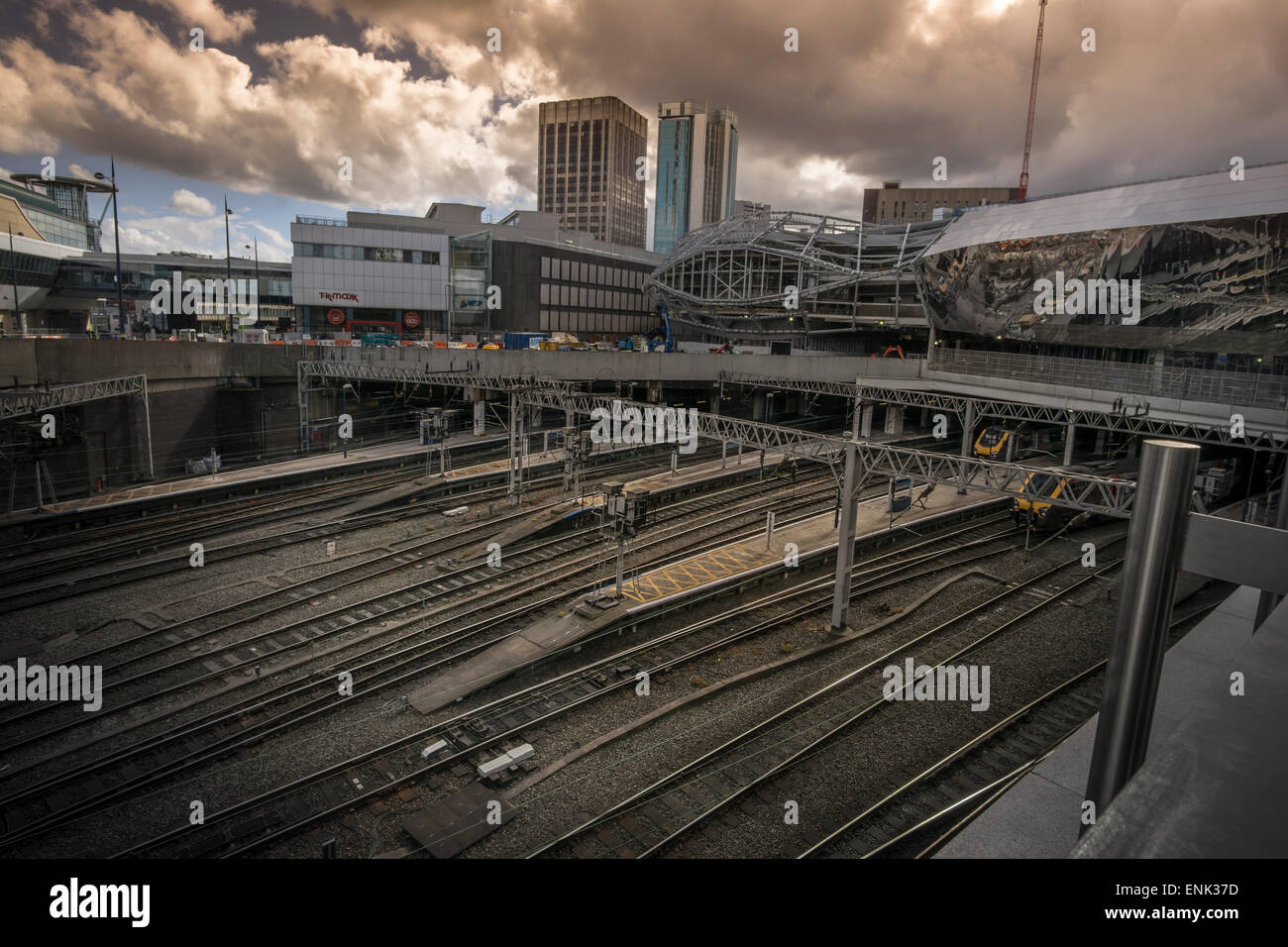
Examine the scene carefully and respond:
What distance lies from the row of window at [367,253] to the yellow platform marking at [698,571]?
4278 cm

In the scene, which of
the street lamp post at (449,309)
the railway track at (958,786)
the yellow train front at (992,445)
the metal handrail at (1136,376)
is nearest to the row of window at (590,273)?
the street lamp post at (449,309)

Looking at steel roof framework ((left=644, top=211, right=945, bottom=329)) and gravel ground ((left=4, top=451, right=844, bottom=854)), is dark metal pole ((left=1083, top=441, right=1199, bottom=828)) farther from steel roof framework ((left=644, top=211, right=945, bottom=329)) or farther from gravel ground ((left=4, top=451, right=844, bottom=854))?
steel roof framework ((left=644, top=211, right=945, bottom=329))

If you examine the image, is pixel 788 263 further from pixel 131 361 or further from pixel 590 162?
pixel 590 162

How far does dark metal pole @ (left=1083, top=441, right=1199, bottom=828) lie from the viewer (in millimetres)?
6301

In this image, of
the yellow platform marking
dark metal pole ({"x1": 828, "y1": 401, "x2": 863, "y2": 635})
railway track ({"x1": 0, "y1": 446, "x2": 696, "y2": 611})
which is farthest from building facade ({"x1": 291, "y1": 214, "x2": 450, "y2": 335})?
dark metal pole ({"x1": 828, "y1": 401, "x2": 863, "y2": 635})

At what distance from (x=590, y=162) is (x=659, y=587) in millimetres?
164911

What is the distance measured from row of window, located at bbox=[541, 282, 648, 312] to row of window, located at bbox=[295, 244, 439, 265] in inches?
447

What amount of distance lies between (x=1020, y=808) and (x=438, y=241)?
55.6 meters

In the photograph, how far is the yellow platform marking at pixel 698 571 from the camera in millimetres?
17812
